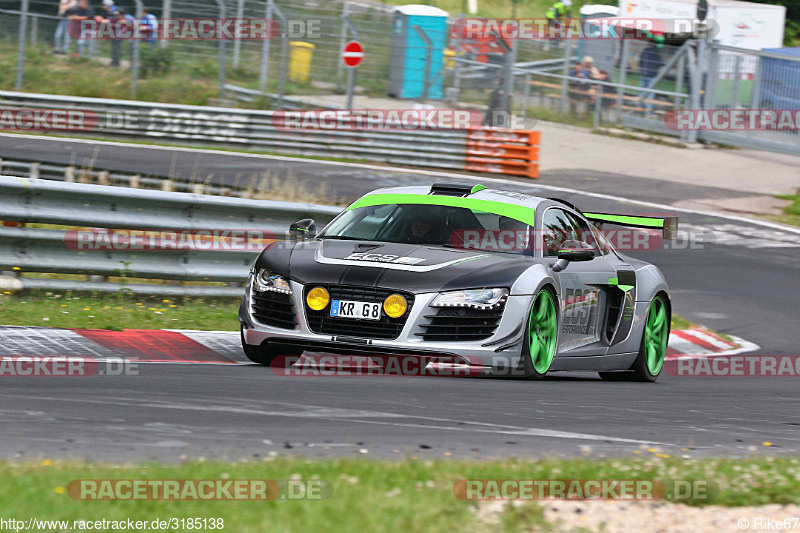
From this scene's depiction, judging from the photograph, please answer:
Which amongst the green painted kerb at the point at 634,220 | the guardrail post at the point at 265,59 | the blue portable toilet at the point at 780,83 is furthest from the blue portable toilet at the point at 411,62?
the green painted kerb at the point at 634,220

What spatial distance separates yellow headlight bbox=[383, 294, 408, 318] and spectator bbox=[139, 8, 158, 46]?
70.3 feet

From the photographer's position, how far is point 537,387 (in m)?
7.95

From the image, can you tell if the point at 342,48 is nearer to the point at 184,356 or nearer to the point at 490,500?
the point at 184,356

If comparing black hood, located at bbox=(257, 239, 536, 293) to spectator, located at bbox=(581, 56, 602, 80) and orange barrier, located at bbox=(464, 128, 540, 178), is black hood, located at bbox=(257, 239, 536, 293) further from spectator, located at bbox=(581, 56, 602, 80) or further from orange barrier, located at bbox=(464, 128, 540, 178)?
spectator, located at bbox=(581, 56, 602, 80)

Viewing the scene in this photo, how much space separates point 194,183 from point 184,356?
1039 cm

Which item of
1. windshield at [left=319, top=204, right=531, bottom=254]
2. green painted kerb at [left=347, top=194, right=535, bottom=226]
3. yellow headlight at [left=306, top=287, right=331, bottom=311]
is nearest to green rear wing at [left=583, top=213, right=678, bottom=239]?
green painted kerb at [left=347, top=194, right=535, bottom=226]

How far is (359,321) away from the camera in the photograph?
770 cm

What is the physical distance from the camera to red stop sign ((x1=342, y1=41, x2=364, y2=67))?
2816 centimetres

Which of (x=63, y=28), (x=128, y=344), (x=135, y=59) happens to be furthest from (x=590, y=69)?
(x=128, y=344)

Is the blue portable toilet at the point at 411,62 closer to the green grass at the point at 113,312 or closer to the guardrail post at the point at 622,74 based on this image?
the guardrail post at the point at 622,74

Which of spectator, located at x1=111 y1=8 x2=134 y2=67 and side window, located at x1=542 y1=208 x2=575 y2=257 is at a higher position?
spectator, located at x1=111 y1=8 x2=134 y2=67

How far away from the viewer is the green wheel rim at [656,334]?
10156 millimetres

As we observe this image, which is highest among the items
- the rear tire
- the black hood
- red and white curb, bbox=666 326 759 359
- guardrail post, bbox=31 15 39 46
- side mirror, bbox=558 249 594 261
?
guardrail post, bbox=31 15 39 46

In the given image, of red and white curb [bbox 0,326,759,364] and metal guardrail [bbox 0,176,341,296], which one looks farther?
metal guardrail [bbox 0,176,341,296]
